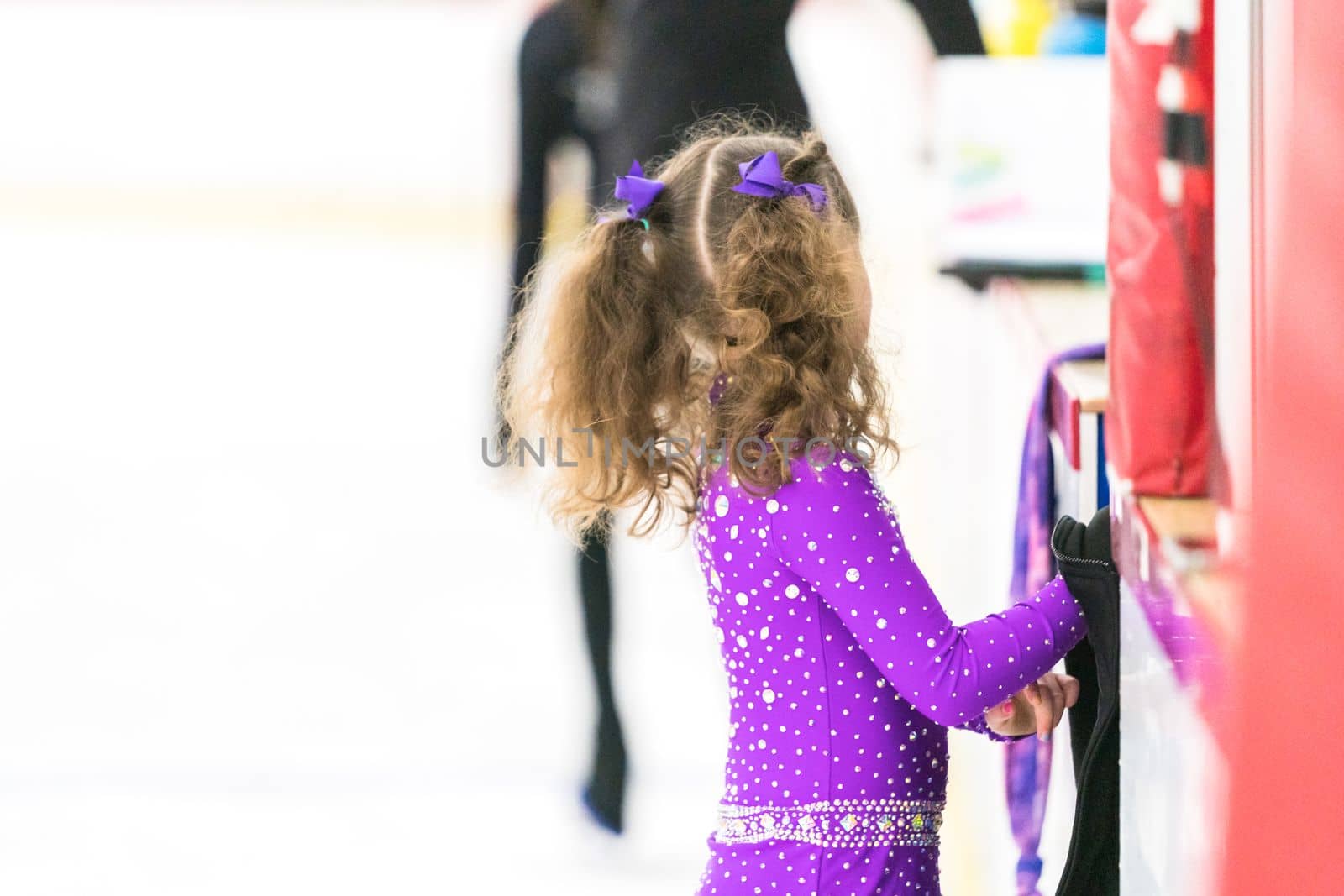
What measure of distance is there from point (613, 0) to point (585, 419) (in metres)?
1.33

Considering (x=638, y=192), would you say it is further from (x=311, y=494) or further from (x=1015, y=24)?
(x=311, y=494)

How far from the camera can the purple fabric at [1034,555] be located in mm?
1127

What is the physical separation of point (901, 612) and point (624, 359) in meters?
0.27

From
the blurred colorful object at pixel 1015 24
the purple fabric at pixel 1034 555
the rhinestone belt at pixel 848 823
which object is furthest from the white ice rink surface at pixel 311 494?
the rhinestone belt at pixel 848 823

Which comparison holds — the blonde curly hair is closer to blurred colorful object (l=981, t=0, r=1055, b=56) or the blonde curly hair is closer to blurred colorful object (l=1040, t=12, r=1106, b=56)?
blurred colorful object (l=1040, t=12, r=1106, b=56)

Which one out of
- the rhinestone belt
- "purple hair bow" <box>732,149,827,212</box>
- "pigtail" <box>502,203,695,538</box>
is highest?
"purple hair bow" <box>732,149,827,212</box>

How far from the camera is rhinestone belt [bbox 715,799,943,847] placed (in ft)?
2.97

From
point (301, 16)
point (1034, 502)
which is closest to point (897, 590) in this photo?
point (1034, 502)

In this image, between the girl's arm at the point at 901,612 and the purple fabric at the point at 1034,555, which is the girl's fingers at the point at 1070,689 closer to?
the girl's arm at the point at 901,612

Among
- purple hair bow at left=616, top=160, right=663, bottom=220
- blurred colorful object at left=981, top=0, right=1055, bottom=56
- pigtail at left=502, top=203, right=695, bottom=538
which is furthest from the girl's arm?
blurred colorful object at left=981, top=0, right=1055, bottom=56

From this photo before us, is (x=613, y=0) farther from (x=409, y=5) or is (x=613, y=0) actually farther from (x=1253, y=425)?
(x=1253, y=425)

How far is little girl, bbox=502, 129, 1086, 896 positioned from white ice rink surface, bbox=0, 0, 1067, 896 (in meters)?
0.93

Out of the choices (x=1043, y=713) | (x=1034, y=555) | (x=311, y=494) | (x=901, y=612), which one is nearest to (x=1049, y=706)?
(x=1043, y=713)

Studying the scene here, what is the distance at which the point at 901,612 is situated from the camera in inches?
33.0
